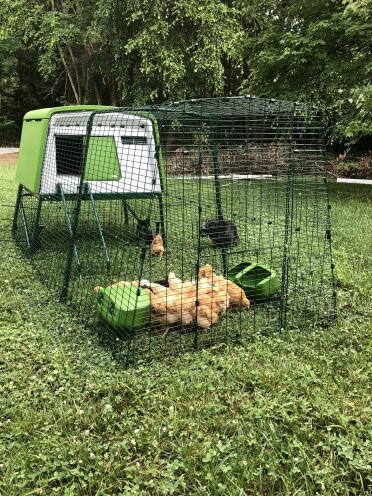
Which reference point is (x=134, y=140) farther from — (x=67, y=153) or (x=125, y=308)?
(x=125, y=308)

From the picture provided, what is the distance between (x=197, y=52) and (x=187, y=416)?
15.8 metres

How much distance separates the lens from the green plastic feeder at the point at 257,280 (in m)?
3.76

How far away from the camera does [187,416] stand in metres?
2.34

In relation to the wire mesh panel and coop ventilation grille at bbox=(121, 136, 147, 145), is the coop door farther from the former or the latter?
coop ventilation grille at bbox=(121, 136, 147, 145)

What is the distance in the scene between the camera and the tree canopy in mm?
9430

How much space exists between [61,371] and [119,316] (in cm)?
52

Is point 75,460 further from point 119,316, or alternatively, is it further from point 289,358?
point 289,358

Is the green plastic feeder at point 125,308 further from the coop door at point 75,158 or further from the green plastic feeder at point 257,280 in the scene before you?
the coop door at point 75,158

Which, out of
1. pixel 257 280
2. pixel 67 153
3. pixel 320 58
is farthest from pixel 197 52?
pixel 257 280

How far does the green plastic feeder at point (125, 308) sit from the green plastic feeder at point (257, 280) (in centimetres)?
97

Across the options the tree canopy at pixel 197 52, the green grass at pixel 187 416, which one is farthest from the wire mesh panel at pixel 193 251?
the tree canopy at pixel 197 52

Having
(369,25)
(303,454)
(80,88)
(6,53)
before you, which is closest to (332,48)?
(369,25)

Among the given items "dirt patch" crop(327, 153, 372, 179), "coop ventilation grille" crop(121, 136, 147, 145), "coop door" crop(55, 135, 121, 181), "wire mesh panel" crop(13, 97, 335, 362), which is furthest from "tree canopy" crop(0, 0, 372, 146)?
"coop door" crop(55, 135, 121, 181)

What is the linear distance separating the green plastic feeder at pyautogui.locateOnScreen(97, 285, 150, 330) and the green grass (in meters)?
0.19
